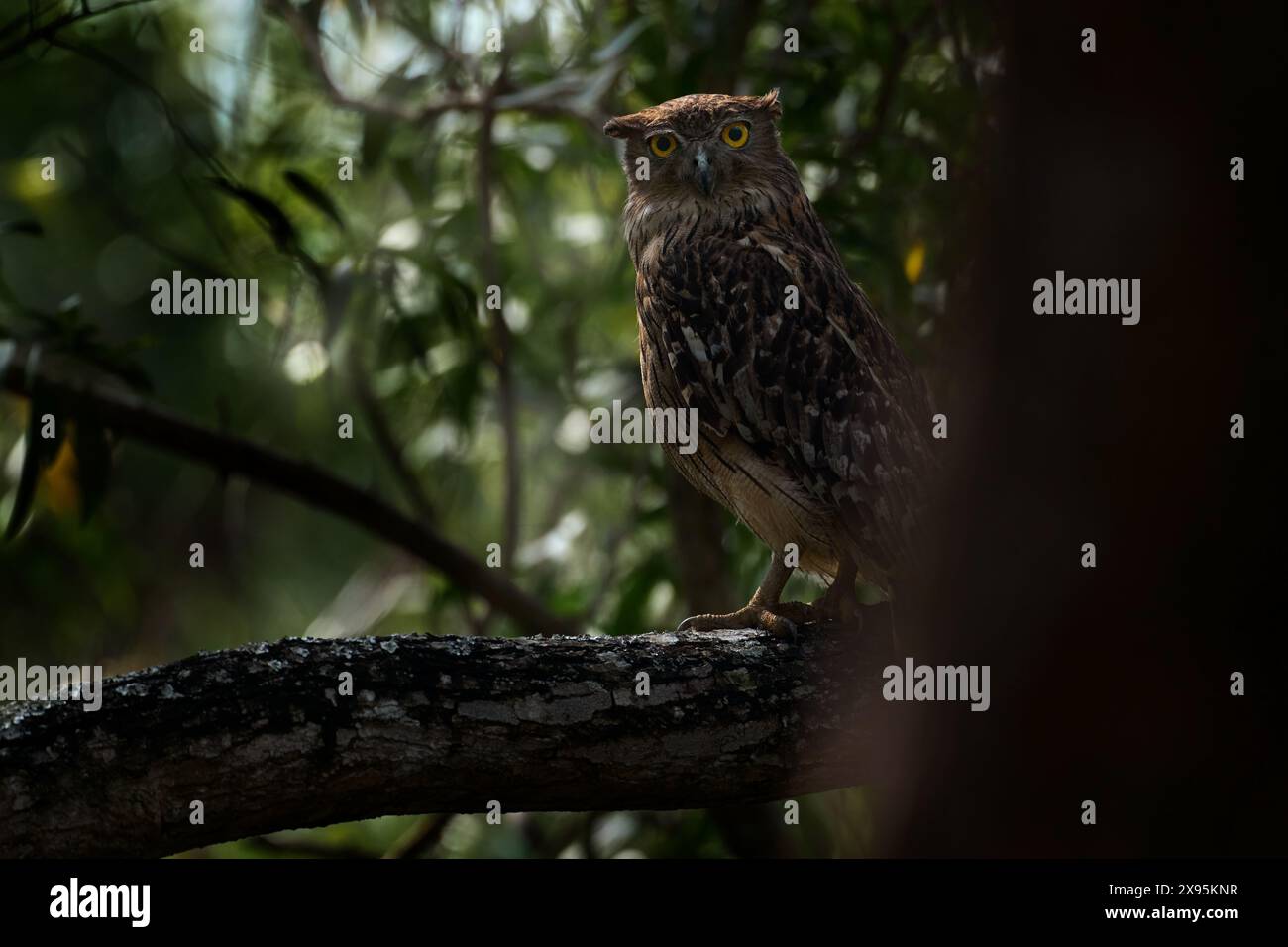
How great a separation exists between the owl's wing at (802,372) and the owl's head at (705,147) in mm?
178

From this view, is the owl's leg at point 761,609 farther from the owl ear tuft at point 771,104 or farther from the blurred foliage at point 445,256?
the owl ear tuft at point 771,104

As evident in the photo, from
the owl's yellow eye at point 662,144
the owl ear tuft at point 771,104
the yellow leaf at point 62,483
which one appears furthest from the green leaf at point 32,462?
the owl ear tuft at point 771,104

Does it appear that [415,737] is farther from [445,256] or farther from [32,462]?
[445,256]

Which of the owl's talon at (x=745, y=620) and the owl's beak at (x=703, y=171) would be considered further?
the owl's beak at (x=703, y=171)

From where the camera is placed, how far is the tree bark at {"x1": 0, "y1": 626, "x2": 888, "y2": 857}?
2.14 m

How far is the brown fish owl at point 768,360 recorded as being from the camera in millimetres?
3420

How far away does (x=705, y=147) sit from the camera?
375 cm

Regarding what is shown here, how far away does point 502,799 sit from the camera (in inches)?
97.5

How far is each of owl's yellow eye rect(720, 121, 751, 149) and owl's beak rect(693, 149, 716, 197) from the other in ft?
0.31

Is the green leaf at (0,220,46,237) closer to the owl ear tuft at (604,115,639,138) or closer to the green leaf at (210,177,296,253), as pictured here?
the green leaf at (210,177,296,253)

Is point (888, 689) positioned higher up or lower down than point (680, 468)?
lower down
